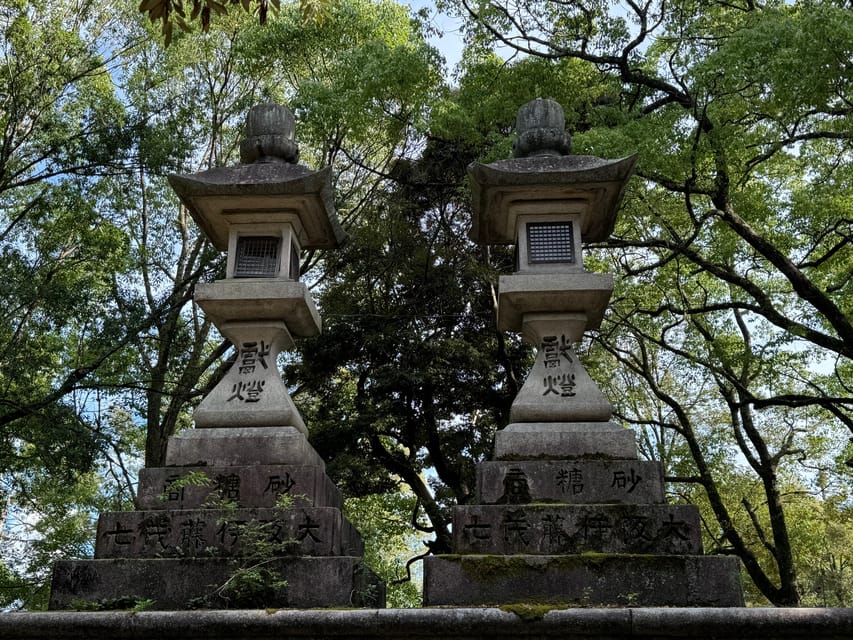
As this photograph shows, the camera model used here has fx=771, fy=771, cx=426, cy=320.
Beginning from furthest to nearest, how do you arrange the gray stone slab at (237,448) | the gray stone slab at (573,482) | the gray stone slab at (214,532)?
the gray stone slab at (237,448) → the gray stone slab at (573,482) → the gray stone slab at (214,532)

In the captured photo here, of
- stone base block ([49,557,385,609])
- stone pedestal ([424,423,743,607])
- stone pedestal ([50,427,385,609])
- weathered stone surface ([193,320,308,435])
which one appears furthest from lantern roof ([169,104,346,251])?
stone base block ([49,557,385,609])

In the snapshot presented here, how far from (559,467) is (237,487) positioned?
220 centimetres

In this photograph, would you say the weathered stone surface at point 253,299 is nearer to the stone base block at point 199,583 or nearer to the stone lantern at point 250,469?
the stone lantern at point 250,469

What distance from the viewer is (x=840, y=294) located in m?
11.1

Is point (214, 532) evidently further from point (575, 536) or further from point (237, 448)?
point (575, 536)

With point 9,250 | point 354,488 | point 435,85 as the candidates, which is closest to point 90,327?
point 9,250

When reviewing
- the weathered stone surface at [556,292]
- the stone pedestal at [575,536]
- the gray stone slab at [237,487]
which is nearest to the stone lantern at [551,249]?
the weathered stone surface at [556,292]

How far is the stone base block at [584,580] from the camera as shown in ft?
15.0

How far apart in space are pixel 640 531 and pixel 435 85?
8.11 metres

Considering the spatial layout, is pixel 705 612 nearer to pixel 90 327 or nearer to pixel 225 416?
pixel 225 416

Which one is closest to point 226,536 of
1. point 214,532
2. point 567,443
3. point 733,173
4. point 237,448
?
point 214,532

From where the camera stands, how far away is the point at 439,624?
4.01 meters

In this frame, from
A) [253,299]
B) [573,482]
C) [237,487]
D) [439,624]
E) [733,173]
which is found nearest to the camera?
[439,624]

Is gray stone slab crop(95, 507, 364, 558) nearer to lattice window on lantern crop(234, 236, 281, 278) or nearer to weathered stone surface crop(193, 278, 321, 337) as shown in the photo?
weathered stone surface crop(193, 278, 321, 337)
